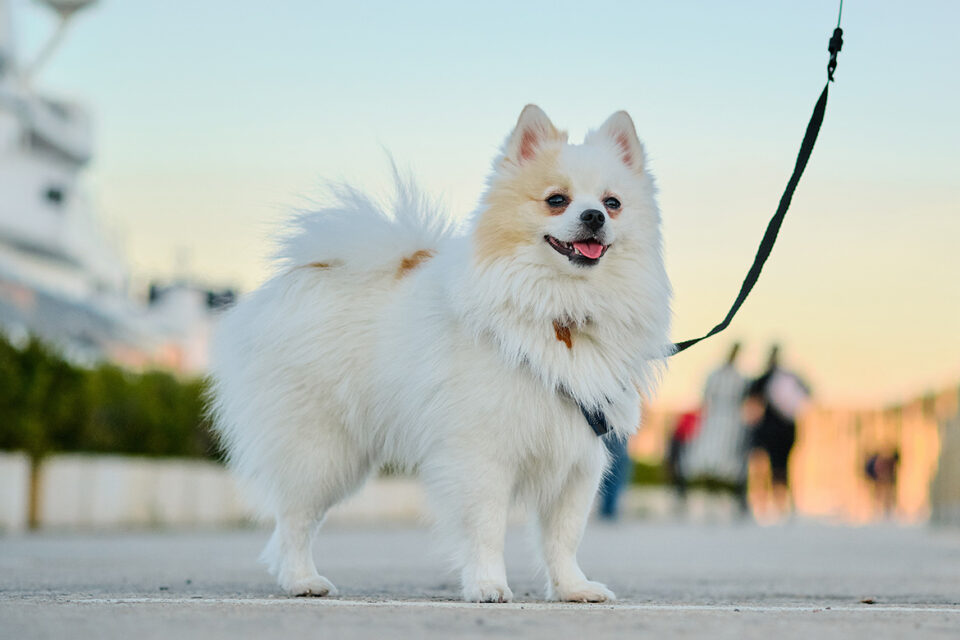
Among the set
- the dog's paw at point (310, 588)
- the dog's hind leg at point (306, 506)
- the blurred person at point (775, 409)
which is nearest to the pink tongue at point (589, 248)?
the dog's hind leg at point (306, 506)

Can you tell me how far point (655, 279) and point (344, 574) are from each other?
3116mm

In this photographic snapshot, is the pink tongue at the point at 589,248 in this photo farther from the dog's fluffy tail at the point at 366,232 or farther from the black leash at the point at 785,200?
the dog's fluffy tail at the point at 366,232

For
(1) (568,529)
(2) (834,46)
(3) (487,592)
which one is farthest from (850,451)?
(3) (487,592)

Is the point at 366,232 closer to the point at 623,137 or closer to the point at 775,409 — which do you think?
the point at 623,137

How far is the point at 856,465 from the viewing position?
1752 inches

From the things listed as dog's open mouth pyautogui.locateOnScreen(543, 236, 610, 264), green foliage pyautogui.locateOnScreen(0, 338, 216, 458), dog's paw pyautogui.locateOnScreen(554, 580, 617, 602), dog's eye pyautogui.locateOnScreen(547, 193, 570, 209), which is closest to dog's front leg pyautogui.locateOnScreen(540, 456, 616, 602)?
dog's paw pyautogui.locateOnScreen(554, 580, 617, 602)

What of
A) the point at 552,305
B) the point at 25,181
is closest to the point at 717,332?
the point at 552,305

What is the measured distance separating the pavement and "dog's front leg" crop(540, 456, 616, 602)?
6.0 inches

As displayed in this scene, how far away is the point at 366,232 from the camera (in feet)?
19.3

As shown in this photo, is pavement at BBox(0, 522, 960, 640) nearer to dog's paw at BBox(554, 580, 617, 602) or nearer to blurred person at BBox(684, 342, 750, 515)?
dog's paw at BBox(554, 580, 617, 602)

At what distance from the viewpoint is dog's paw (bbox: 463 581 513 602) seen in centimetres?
504

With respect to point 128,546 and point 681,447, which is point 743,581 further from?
point 681,447

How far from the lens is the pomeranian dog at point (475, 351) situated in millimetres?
5156

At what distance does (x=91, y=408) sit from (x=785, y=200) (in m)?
11.2
